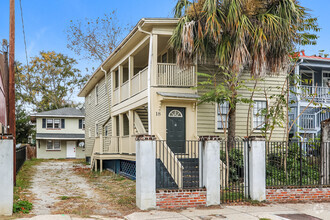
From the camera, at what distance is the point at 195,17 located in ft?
43.9

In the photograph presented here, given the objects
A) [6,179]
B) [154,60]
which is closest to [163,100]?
[154,60]

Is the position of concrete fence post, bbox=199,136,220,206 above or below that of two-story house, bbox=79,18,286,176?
below

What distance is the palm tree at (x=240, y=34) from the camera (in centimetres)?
1256

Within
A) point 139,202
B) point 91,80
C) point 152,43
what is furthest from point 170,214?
point 91,80

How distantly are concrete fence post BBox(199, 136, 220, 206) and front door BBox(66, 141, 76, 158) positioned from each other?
32.8 m

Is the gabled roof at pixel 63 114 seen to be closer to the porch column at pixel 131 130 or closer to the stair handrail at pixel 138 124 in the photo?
the porch column at pixel 131 130

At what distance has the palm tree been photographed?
1256 cm

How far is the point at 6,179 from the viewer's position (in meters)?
8.20

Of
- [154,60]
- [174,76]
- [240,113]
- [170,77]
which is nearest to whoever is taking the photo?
[154,60]

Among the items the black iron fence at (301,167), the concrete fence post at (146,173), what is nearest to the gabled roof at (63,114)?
the black iron fence at (301,167)

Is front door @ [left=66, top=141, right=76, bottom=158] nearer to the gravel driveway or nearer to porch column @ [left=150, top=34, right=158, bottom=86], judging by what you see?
the gravel driveway

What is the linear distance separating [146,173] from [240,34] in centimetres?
620

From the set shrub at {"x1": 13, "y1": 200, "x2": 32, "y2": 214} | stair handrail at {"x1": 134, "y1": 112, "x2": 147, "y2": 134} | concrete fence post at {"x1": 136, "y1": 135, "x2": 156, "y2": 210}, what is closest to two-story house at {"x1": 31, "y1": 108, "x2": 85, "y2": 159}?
stair handrail at {"x1": 134, "y1": 112, "x2": 147, "y2": 134}

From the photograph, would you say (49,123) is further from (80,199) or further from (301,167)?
(301,167)
